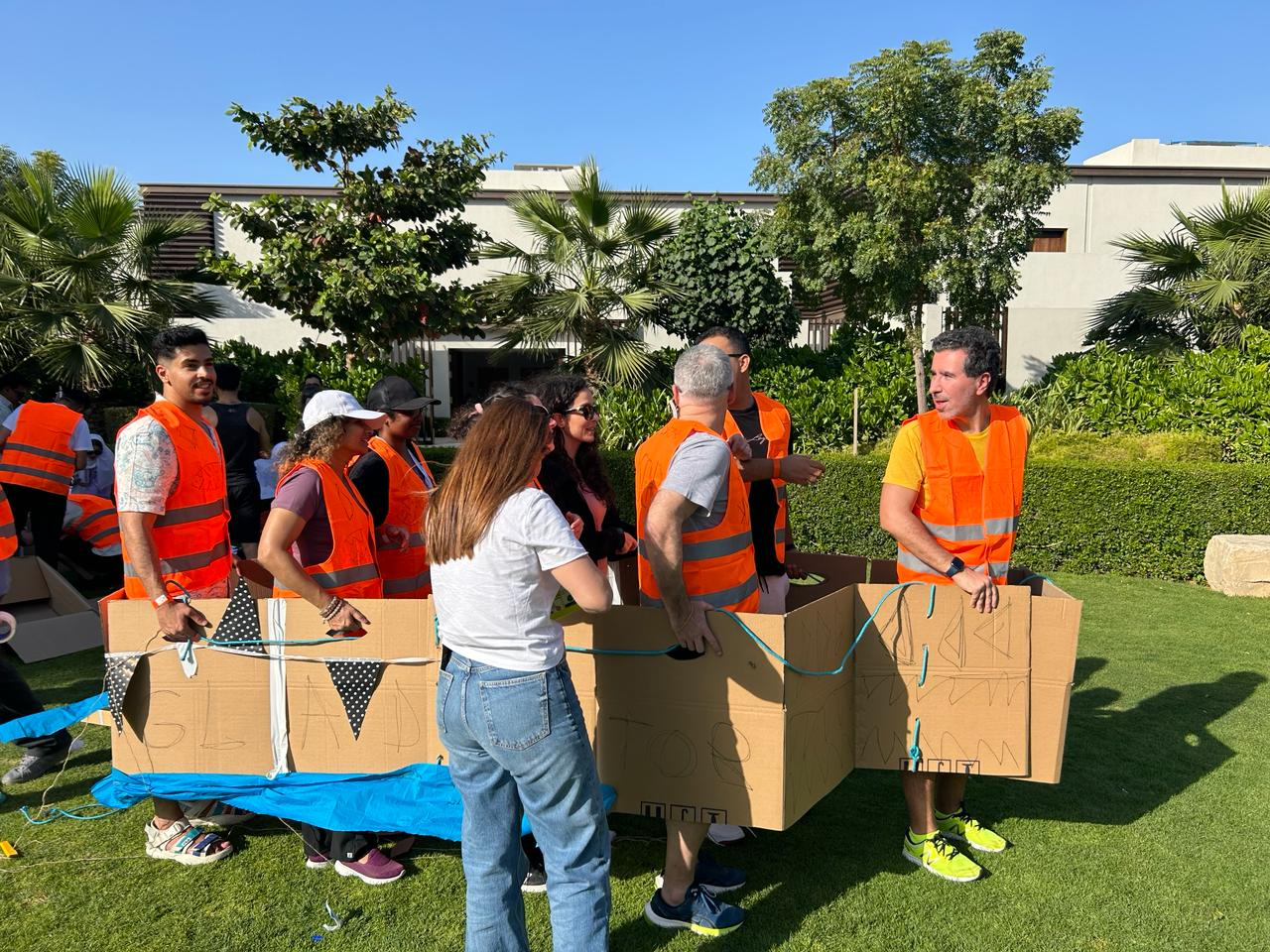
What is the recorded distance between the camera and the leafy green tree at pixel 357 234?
12.0m

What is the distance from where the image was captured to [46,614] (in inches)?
251

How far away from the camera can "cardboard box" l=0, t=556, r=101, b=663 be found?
604 cm

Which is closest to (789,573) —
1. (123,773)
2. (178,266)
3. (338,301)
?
(123,773)

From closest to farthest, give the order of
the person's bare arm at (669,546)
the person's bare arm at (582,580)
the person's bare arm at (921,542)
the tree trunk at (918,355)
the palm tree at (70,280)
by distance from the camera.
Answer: the person's bare arm at (582,580)
the person's bare arm at (669,546)
the person's bare arm at (921,542)
the palm tree at (70,280)
the tree trunk at (918,355)

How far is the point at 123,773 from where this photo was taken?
3357mm

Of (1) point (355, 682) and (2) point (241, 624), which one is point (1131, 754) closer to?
(1) point (355, 682)

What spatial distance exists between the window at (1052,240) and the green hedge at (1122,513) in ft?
40.2

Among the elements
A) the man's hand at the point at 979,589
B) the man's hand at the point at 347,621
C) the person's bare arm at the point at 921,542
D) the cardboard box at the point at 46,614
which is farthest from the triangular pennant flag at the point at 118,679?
the cardboard box at the point at 46,614

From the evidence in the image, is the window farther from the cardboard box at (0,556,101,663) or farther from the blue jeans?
the blue jeans

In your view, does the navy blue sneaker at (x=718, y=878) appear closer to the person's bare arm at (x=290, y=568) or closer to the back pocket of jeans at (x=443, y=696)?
the back pocket of jeans at (x=443, y=696)

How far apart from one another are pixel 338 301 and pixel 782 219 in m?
6.06

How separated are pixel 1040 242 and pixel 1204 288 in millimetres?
8371

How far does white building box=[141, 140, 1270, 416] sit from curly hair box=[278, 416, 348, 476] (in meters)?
14.4

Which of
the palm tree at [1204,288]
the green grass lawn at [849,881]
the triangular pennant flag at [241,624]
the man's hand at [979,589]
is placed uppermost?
the palm tree at [1204,288]
